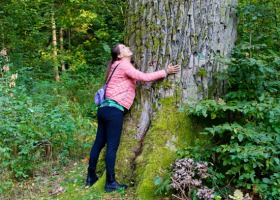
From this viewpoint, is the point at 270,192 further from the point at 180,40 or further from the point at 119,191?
the point at 180,40

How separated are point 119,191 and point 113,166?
314 millimetres

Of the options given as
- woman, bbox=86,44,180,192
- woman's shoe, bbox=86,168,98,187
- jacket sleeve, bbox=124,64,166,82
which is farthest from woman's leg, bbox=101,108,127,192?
jacket sleeve, bbox=124,64,166,82

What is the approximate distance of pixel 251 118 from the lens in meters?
3.51

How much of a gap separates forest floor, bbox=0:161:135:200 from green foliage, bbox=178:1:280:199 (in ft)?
4.01

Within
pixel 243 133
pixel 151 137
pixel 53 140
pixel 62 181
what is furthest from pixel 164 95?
pixel 53 140

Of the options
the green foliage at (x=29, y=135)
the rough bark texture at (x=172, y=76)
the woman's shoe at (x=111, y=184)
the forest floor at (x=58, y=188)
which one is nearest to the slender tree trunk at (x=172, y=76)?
A: the rough bark texture at (x=172, y=76)

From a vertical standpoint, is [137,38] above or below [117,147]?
above

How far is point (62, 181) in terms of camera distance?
4344mm

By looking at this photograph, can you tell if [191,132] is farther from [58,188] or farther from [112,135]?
[58,188]

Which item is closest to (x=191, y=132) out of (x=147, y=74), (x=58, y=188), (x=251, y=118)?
(x=251, y=118)

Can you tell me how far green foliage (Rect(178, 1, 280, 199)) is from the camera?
288 cm

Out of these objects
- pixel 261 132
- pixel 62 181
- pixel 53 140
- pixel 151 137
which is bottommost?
pixel 62 181

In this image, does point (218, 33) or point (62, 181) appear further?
point (62, 181)

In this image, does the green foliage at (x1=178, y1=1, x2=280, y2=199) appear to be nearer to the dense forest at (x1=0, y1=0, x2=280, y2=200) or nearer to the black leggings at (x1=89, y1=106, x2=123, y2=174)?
the dense forest at (x1=0, y1=0, x2=280, y2=200)
